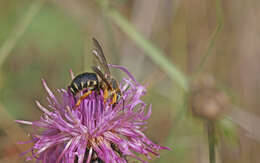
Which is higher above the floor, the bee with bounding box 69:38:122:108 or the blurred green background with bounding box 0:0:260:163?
the blurred green background with bounding box 0:0:260:163

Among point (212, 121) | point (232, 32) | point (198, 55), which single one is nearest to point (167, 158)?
point (212, 121)

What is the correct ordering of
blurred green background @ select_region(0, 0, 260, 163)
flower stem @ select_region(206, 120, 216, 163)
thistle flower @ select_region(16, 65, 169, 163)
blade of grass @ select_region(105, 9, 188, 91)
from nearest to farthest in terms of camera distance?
1. thistle flower @ select_region(16, 65, 169, 163)
2. flower stem @ select_region(206, 120, 216, 163)
3. blade of grass @ select_region(105, 9, 188, 91)
4. blurred green background @ select_region(0, 0, 260, 163)

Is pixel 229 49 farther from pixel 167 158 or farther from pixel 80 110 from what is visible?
pixel 80 110

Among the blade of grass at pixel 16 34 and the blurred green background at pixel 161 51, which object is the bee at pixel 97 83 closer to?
the blurred green background at pixel 161 51

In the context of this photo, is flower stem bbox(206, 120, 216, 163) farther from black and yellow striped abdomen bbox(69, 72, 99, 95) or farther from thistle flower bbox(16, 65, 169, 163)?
black and yellow striped abdomen bbox(69, 72, 99, 95)

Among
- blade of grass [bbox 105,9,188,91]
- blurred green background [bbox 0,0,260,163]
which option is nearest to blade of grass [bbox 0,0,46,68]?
blurred green background [bbox 0,0,260,163]

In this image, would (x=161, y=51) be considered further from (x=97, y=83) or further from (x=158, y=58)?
(x=97, y=83)
